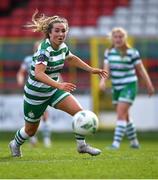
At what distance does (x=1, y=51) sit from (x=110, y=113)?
339 centimetres

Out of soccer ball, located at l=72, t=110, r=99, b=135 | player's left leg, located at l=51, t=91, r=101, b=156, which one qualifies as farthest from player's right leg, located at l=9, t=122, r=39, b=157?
soccer ball, located at l=72, t=110, r=99, b=135

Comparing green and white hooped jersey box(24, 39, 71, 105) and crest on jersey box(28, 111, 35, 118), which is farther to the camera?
crest on jersey box(28, 111, 35, 118)

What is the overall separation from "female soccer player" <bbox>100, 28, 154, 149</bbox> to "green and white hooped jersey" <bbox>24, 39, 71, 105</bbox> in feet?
11.7

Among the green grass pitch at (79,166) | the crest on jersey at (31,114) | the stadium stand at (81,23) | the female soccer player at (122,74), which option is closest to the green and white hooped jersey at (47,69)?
the crest on jersey at (31,114)

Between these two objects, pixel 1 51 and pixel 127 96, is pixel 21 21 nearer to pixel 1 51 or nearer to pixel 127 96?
pixel 1 51

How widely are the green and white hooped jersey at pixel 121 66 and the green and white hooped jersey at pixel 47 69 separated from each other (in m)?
3.63

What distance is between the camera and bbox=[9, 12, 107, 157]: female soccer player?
978 centimetres

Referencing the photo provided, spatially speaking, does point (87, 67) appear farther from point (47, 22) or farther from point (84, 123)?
point (84, 123)

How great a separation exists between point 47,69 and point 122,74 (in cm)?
414

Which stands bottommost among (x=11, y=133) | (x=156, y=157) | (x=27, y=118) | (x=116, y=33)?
(x=11, y=133)

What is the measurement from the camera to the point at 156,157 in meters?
10.4

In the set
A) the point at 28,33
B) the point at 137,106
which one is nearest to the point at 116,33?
the point at 137,106

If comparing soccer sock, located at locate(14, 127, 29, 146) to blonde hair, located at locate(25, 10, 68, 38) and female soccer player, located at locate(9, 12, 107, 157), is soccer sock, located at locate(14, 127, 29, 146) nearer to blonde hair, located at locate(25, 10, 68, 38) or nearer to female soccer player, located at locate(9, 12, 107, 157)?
female soccer player, located at locate(9, 12, 107, 157)

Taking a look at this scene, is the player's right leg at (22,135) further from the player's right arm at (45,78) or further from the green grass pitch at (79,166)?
the player's right arm at (45,78)
